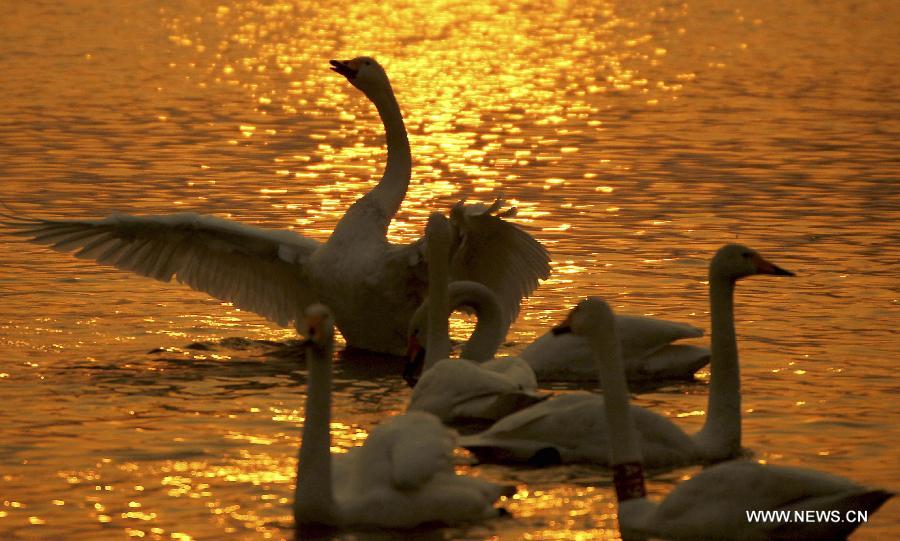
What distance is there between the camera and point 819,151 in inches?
874

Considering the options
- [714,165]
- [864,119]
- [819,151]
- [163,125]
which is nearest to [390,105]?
[714,165]

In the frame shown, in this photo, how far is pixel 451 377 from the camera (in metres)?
10.4

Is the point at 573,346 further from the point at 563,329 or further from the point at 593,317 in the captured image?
the point at 593,317

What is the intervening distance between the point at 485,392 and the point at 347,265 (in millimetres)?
2808

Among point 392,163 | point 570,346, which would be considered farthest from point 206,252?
point 570,346

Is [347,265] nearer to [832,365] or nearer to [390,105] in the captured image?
[390,105]

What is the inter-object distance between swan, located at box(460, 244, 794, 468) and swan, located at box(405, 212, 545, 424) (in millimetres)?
373

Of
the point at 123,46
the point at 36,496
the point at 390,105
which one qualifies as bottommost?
the point at 36,496

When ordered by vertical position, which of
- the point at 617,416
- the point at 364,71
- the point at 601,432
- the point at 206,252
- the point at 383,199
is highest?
the point at 364,71

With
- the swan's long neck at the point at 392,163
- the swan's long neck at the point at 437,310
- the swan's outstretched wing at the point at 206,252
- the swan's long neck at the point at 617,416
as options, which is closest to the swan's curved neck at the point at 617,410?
the swan's long neck at the point at 617,416

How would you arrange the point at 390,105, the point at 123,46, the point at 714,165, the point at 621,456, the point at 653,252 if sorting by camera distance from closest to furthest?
the point at 621,456 < the point at 390,105 < the point at 653,252 < the point at 714,165 < the point at 123,46
